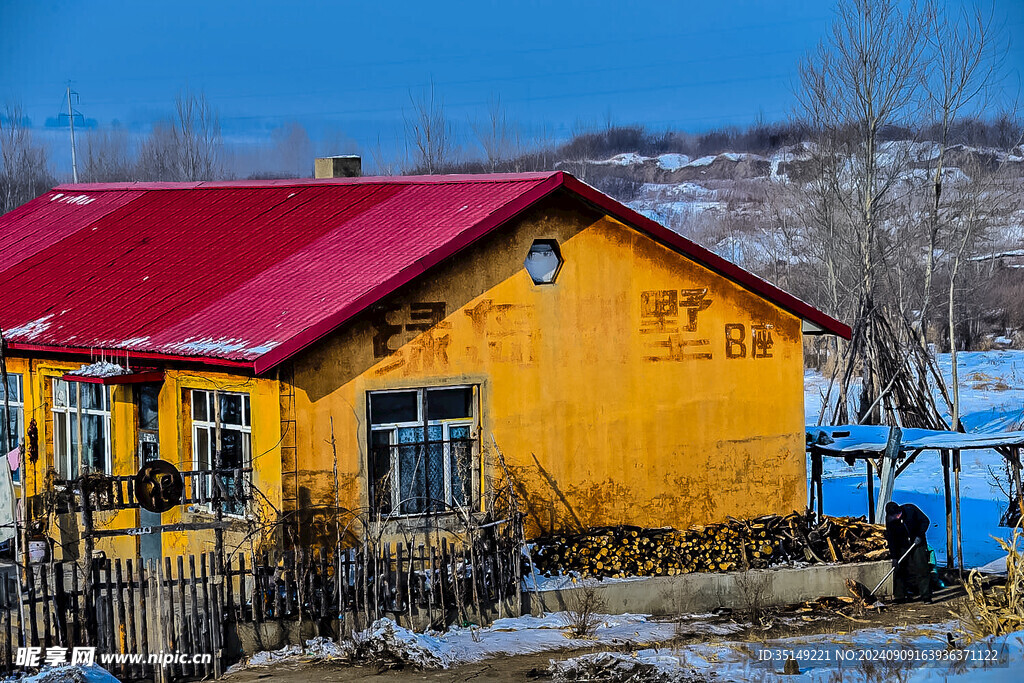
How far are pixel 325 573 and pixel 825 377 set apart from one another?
29304mm

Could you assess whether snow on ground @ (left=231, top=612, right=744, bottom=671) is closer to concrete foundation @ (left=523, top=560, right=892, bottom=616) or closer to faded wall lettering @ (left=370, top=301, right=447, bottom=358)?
concrete foundation @ (left=523, top=560, right=892, bottom=616)

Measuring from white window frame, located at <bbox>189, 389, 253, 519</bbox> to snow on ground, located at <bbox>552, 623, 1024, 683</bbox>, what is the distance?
445cm

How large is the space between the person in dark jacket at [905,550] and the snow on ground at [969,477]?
1775 mm

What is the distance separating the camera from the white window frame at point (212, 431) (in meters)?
14.7

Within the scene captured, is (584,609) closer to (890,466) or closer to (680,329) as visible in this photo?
(680,329)

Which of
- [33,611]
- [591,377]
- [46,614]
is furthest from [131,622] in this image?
[591,377]

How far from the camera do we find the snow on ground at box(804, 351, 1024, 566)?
20828mm

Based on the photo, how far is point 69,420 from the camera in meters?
17.3

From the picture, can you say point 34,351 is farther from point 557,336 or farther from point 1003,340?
point 1003,340

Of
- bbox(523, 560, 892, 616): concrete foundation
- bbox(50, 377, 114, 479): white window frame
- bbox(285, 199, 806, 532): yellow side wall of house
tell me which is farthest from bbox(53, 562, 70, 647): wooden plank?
bbox(523, 560, 892, 616): concrete foundation

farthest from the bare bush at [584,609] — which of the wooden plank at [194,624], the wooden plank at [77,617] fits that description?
the wooden plank at [77,617]

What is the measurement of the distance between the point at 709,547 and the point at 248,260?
7.00 m

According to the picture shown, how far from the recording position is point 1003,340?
4934 cm

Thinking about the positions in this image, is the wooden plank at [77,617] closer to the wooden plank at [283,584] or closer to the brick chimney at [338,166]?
the wooden plank at [283,584]
